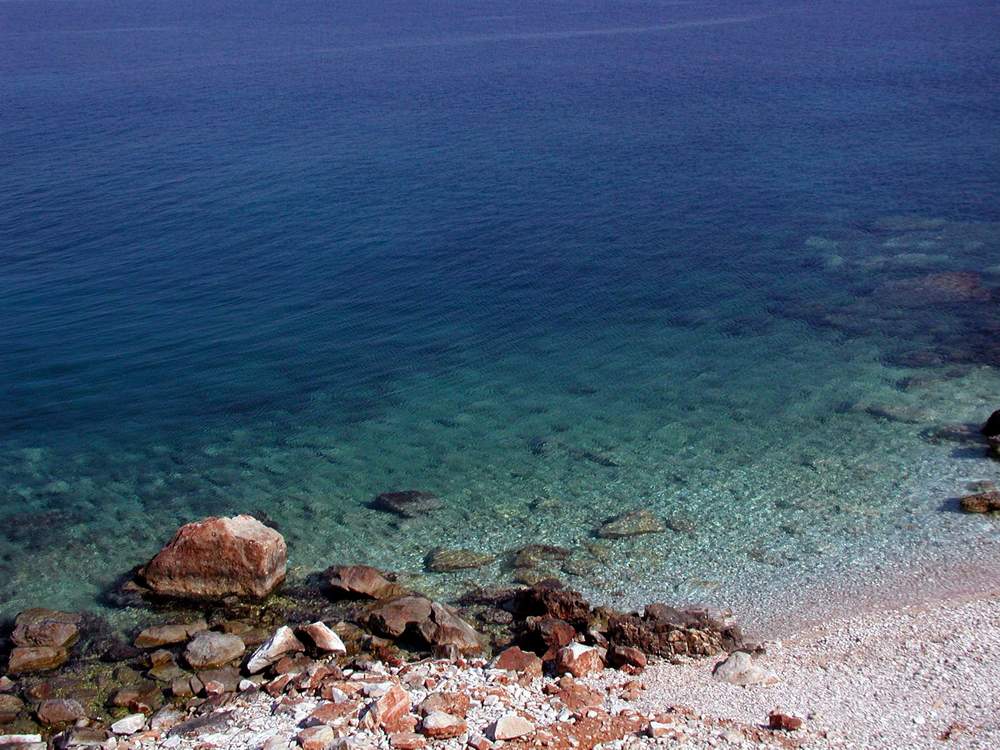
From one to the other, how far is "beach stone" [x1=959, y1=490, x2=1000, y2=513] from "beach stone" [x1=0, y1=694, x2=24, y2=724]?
21.0 m

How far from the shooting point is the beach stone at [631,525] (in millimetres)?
24141

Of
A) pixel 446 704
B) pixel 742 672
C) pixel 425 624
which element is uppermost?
pixel 446 704

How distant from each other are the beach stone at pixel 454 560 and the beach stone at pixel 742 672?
674 cm

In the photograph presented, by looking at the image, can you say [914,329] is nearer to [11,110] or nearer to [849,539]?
[849,539]

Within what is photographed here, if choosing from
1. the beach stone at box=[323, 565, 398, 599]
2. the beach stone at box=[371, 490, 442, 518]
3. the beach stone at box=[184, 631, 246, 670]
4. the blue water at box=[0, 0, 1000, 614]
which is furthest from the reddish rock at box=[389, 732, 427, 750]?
the beach stone at box=[371, 490, 442, 518]

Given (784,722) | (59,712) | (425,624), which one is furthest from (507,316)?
(784,722)

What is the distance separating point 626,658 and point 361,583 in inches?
249

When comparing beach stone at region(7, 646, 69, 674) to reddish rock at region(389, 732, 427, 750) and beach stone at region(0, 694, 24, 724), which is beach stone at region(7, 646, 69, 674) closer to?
beach stone at region(0, 694, 24, 724)

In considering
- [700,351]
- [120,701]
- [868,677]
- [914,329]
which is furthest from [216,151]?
[868,677]

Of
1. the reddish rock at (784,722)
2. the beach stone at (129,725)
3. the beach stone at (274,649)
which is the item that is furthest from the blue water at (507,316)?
the beach stone at (129,725)

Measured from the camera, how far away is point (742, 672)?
1789 centimetres

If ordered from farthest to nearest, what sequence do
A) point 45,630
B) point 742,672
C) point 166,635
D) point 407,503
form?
point 407,503 → point 45,630 → point 166,635 → point 742,672

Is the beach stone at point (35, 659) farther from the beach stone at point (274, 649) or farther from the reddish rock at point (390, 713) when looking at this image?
the reddish rock at point (390, 713)

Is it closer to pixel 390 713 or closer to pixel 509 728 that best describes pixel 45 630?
pixel 390 713
